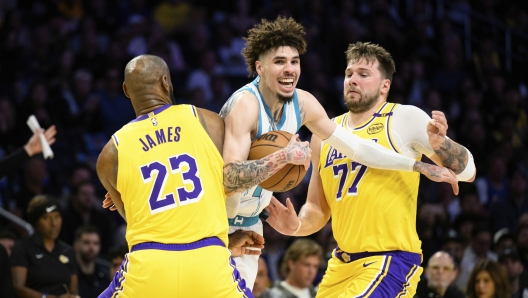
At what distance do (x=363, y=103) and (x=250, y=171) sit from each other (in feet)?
5.46

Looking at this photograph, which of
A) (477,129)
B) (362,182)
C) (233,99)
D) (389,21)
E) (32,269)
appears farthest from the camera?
(389,21)

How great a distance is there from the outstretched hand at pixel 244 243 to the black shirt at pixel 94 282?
356 cm

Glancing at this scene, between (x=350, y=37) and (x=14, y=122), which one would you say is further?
(x=350, y=37)

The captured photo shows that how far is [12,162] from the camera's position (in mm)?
8664

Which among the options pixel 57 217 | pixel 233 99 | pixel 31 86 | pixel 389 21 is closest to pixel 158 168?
pixel 233 99

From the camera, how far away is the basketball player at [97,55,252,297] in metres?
4.80

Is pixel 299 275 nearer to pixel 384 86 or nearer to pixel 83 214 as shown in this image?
pixel 384 86

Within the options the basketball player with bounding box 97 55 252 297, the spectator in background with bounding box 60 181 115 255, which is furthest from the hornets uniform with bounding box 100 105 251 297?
the spectator in background with bounding box 60 181 115 255

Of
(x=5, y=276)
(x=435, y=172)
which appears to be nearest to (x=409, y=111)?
(x=435, y=172)

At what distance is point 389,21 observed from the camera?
51.0 ft

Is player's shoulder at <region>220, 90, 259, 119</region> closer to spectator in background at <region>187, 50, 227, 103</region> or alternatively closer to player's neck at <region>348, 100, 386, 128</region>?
player's neck at <region>348, 100, 386, 128</region>

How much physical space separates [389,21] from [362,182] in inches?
387

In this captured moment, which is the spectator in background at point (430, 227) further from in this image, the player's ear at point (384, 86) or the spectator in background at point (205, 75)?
the player's ear at point (384, 86)

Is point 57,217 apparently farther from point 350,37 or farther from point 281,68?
point 350,37
